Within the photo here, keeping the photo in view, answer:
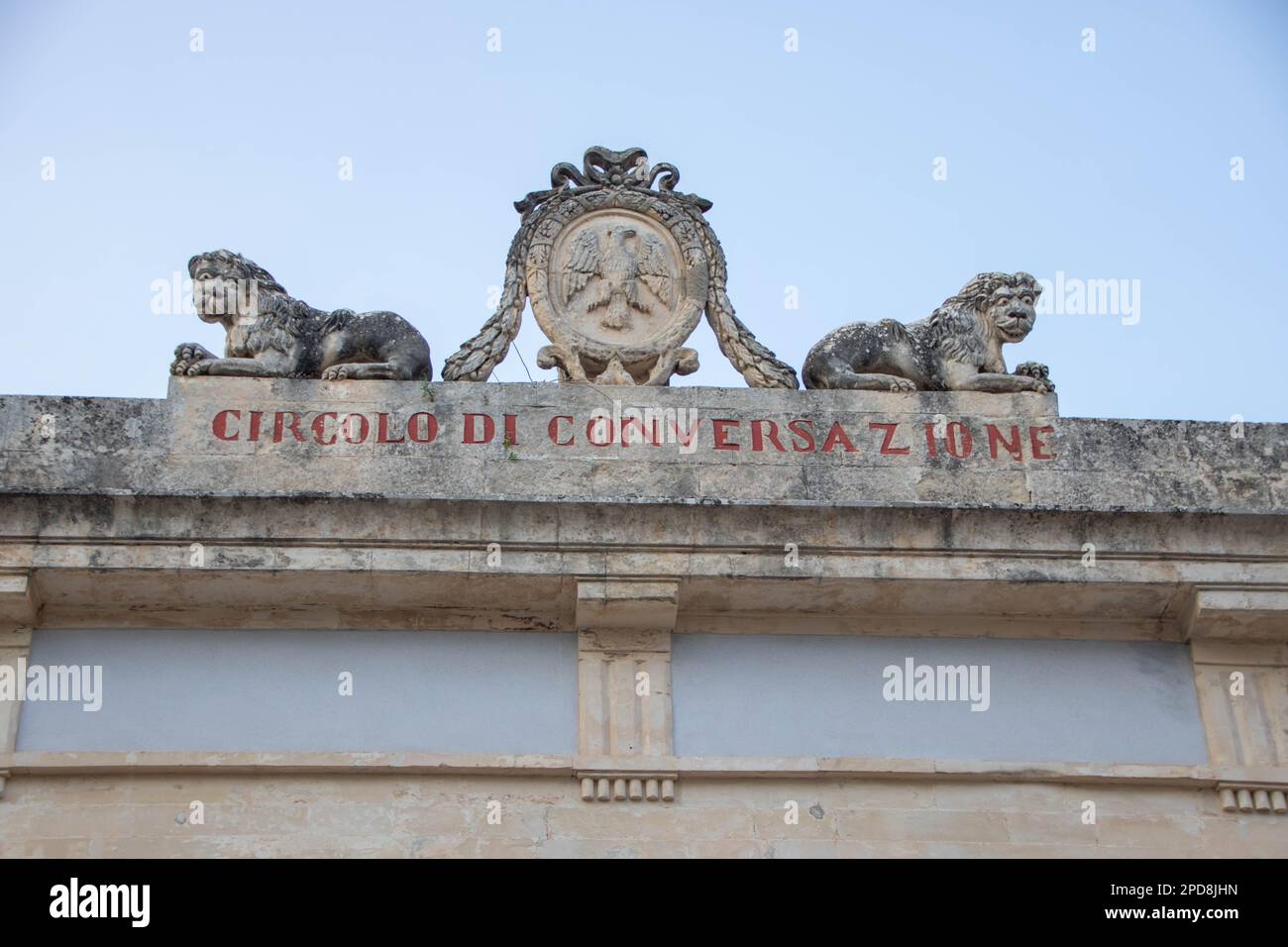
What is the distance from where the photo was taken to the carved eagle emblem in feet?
44.7

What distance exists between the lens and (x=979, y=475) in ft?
42.0

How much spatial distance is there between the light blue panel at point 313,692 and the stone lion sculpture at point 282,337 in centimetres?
180

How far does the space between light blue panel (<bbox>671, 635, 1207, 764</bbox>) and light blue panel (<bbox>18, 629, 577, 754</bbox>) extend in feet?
2.89

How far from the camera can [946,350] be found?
13.5m

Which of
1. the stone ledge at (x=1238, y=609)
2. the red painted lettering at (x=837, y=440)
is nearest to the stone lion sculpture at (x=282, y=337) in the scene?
the red painted lettering at (x=837, y=440)

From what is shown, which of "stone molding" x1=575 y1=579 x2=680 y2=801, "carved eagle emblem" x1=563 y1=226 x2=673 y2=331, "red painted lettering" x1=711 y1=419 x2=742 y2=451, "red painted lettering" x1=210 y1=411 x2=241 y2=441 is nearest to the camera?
"stone molding" x1=575 y1=579 x2=680 y2=801

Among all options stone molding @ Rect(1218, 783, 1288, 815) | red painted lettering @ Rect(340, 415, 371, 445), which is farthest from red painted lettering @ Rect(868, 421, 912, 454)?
red painted lettering @ Rect(340, 415, 371, 445)

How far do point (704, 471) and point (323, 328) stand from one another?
2.68 m

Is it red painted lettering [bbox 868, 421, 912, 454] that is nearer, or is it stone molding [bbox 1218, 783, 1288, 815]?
stone molding [bbox 1218, 783, 1288, 815]

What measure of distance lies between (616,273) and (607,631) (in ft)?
8.72

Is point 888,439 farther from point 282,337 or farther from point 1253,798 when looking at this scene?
point 282,337

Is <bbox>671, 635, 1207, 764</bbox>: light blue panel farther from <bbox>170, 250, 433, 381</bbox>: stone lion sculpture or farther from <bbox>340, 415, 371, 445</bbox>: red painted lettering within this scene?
<bbox>170, 250, 433, 381</bbox>: stone lion sculpture

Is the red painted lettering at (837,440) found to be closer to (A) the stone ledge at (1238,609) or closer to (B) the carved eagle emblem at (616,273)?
(B) the carved eagle emblem at (616,273)
